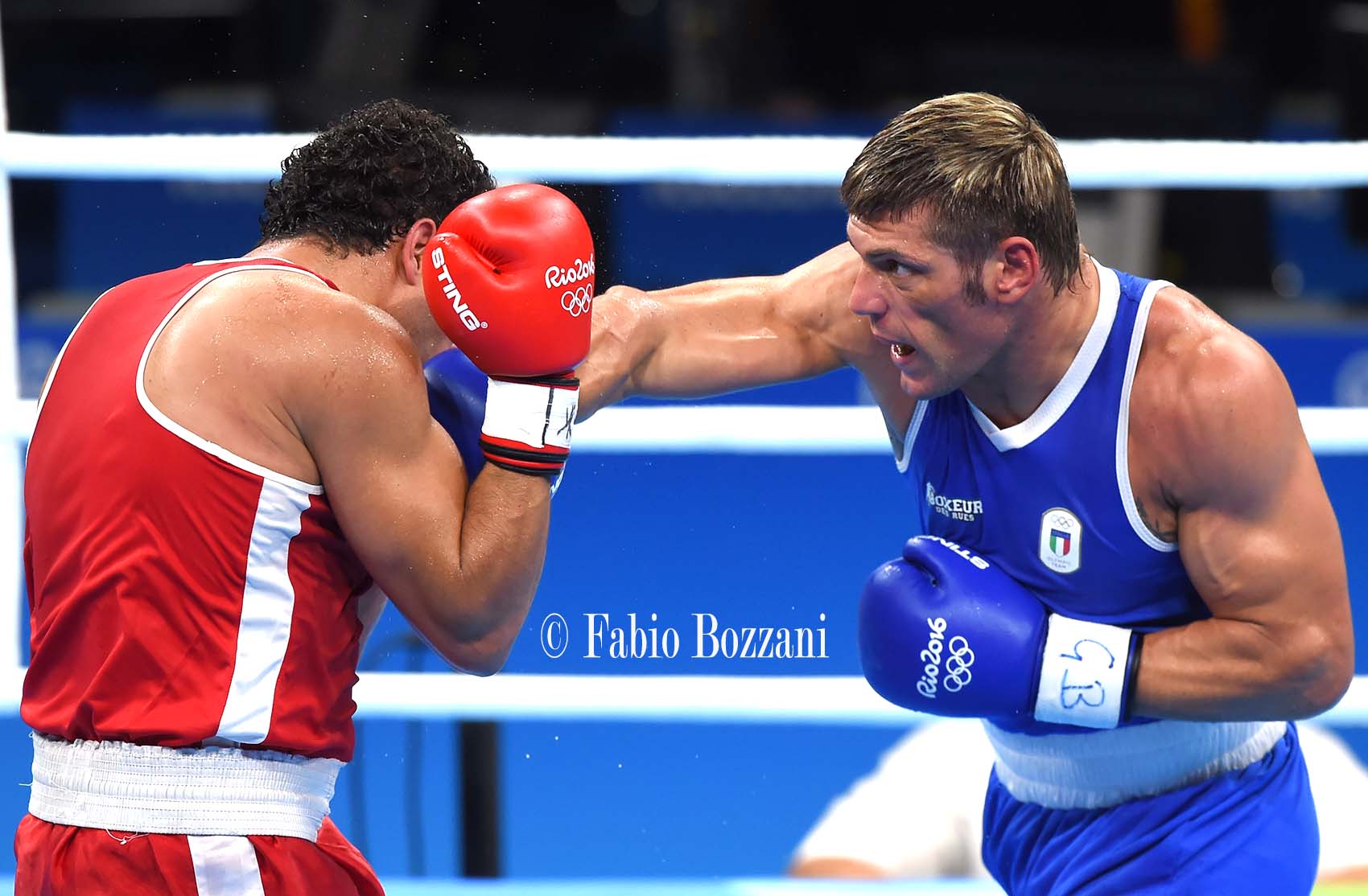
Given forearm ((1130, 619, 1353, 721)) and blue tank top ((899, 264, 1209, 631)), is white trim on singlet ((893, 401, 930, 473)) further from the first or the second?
forearm ((1130, 619, 1353, 721))

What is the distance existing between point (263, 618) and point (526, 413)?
0.38 metres

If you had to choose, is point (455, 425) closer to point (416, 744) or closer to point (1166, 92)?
point (416, 744)

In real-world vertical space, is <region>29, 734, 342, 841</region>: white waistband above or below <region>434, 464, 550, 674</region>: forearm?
below

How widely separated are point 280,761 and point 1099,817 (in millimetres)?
1077

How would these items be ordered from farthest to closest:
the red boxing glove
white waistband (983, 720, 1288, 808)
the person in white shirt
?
1. the person in white shirt
2. white waistband (983, 720, 1288, 808)
3. the red boxing glove

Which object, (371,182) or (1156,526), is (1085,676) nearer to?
(1156,526)

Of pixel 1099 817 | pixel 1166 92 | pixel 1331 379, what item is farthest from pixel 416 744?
pixel 1166 92

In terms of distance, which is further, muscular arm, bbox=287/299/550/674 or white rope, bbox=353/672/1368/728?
white rope, bbox=353/672/1368/728

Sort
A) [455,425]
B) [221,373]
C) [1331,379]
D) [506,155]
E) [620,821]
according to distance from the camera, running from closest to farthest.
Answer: [221,373], [455,425], [506,155], [620,821], [1331,379]

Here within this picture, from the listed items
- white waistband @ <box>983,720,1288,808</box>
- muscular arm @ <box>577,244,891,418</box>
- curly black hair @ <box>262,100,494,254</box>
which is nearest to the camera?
curly black hair @ <box>262,100,494,254</box>

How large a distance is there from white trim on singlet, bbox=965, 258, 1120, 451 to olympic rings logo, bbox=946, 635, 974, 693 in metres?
0.26

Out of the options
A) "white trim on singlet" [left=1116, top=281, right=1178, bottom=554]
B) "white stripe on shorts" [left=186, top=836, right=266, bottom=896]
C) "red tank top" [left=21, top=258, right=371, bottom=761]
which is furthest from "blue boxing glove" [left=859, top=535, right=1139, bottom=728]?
"white stripe on shorts" [left=186, top=836, right=266, bottom=896]

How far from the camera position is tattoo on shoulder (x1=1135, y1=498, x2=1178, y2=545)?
2.08 metres

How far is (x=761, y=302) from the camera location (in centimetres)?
238
